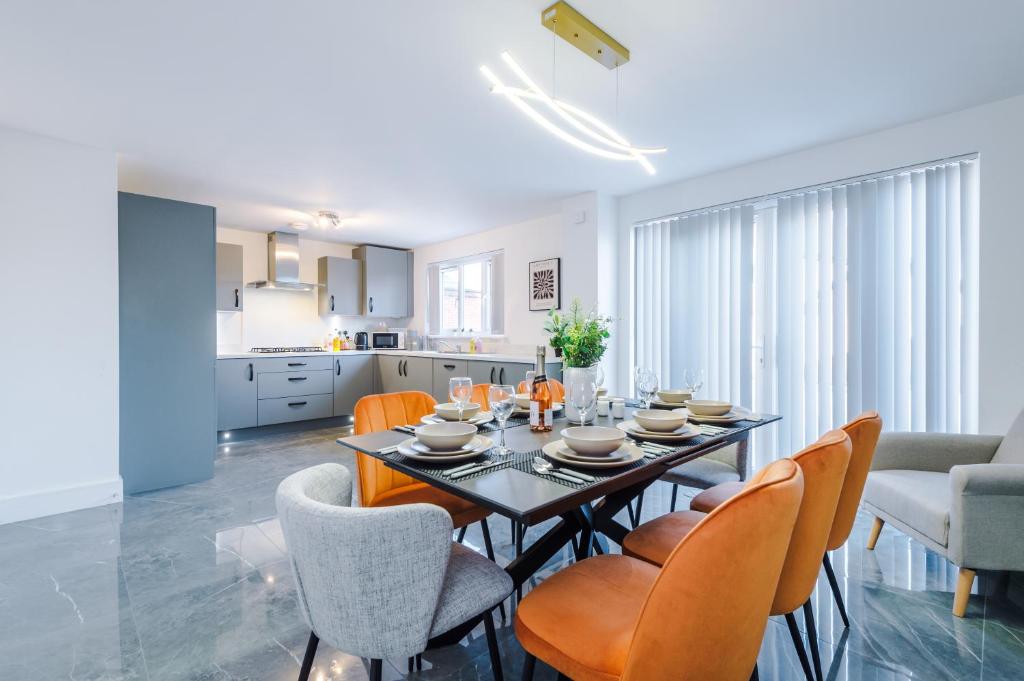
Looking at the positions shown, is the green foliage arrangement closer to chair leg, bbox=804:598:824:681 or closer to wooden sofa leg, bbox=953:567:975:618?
chair leg, bbox=804:598:824:681

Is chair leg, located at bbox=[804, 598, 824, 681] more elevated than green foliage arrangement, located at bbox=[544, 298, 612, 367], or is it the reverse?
green foliage arrangement, located at bbox=[544, 298, 612, 367]

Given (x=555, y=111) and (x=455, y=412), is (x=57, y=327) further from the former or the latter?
(x=555, y=111)

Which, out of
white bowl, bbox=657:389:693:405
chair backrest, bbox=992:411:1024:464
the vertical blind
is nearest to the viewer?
chair backrest, bbox=992:411:1024:464

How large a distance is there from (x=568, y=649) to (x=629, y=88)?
2.51m

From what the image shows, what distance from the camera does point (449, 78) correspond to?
2.36 m

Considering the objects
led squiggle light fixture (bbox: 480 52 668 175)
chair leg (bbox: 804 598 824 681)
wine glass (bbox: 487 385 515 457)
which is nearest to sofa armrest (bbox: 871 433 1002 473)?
chair leg (bbox: 804 598 824 681)

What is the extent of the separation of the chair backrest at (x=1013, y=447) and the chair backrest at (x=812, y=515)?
172cm

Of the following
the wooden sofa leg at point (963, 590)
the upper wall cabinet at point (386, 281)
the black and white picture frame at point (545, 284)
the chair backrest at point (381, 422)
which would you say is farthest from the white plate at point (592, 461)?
the upper wall cabinet at point (386, 281)

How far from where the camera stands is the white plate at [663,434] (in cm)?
160

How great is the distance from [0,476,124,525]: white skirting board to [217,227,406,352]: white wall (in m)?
2.41

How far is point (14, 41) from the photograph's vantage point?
2.06 meters

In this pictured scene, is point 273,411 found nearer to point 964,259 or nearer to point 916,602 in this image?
point 916,602

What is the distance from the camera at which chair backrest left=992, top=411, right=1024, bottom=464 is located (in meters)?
2.18

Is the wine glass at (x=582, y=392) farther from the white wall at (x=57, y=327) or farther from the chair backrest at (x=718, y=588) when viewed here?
the white wall at (x=57, y=327)
